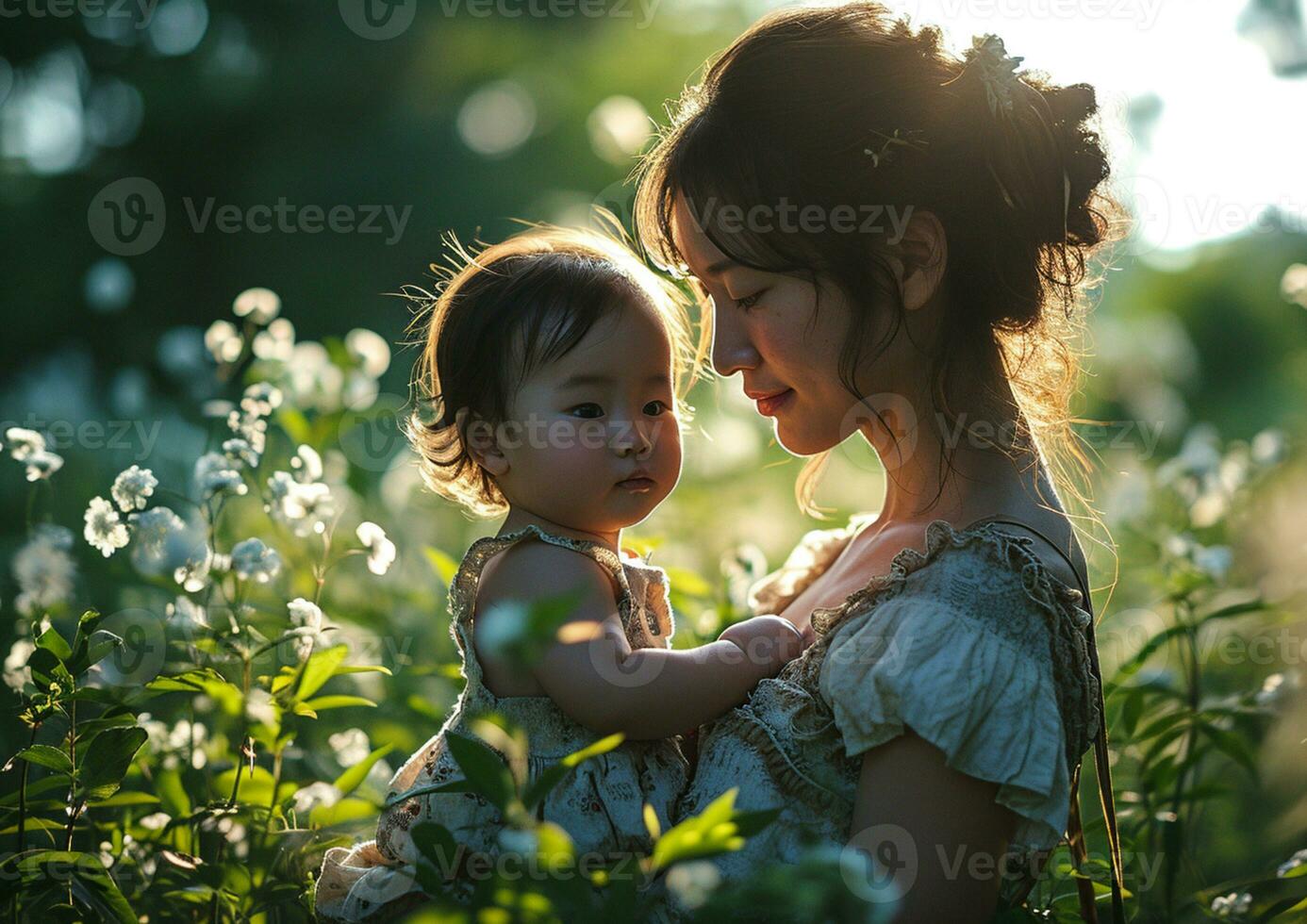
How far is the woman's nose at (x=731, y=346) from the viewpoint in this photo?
4.78 ft

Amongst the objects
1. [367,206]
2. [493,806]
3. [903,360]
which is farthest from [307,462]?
[367,206]

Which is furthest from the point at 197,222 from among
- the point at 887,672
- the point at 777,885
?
the point at 777,885

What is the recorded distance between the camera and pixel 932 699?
1.12m

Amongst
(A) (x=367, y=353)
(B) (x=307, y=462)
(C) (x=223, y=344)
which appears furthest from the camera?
(A) (x=367, y=353)

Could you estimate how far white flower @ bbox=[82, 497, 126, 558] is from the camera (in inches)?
55.6

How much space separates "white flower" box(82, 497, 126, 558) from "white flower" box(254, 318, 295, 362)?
497mm

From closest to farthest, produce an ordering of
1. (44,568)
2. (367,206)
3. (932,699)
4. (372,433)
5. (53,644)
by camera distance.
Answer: (932,699) < (53,644) < (44,568) < (372,433) < (367,206)

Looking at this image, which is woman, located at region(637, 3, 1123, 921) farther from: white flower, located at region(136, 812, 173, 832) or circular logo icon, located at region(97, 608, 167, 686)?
circular logo icon, located at region(97, 608, 167, 686)

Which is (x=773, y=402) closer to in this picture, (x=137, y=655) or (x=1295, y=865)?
(x=1295, y=865)

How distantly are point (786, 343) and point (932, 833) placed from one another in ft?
1.93

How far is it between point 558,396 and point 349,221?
A: 353 centimetres

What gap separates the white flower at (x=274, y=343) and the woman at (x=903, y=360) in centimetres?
69

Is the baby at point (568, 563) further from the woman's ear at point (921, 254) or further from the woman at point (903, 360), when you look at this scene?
the woman's ear at point (921, 254)

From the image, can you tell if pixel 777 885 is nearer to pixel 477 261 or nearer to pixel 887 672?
pixel 887 672
